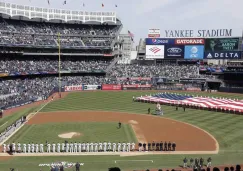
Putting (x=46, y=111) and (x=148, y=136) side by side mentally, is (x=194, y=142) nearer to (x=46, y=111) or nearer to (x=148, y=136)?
(x=148, y=136)

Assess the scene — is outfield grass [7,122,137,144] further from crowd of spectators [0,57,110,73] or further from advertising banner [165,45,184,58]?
A: advertising banner [165,45,184,58]

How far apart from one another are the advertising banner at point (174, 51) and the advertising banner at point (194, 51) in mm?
1519

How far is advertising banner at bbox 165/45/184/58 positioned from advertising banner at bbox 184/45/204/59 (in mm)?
1519

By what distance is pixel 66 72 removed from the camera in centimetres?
8269

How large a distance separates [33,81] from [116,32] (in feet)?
117

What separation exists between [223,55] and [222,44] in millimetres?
3136

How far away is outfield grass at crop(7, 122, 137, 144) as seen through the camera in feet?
99.9

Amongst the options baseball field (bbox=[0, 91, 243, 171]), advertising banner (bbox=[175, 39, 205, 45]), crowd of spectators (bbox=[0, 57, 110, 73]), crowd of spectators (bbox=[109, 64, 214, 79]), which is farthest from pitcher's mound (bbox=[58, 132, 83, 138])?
advertising banner (bbox=[175, 39, 205, 45])

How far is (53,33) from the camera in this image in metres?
88.3

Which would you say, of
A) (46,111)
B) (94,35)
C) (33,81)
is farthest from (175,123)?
(94,35)

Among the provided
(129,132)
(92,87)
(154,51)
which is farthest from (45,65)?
(129,132)

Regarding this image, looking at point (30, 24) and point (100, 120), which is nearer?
point (100, 120)

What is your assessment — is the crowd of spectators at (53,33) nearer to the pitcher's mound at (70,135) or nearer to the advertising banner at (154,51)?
the advertising banner at (154,51)

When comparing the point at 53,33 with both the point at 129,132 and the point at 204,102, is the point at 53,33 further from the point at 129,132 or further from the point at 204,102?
the point at 129,132
